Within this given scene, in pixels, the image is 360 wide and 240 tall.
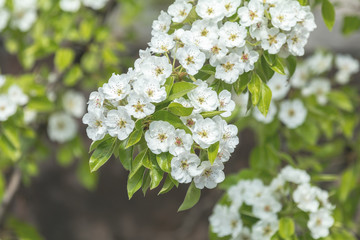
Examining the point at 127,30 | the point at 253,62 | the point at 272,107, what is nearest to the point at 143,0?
the point at 127,30

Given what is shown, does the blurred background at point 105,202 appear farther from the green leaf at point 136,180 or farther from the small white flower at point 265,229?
the green leaf at point 136,180

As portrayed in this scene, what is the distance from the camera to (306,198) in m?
1.75

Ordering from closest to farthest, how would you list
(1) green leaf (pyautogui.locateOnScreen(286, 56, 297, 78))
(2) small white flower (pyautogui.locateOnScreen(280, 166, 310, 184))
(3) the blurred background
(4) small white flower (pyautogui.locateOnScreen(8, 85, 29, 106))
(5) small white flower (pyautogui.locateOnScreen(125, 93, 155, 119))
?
(5) small white flower (pyautogui.locateOnScreen(125, 93, 155, 119)) → (1) green leaf (pyautogui.locateOnScreen(286, 56, 297, 78)) → (2) small white flower (pyautogui.locateOnScreen(280, 166, 310, 184)) → (4) small white flower (pyautogui.locateOnScreen(8, 85, 29, 106)) → (3) the blurred background

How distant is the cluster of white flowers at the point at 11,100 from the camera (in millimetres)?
2164

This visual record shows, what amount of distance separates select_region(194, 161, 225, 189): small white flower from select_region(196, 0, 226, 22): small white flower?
1.22 ft

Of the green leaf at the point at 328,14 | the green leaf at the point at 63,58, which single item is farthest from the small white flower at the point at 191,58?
the green leaf at the point at 63,58

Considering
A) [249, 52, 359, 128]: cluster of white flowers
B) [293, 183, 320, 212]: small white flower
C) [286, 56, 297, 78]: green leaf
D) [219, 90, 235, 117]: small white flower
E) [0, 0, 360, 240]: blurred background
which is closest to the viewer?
[219, 90, 235, 117]: small white flower

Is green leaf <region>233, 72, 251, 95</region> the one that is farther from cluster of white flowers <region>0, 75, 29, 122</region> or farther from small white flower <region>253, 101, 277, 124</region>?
cluster of white flowers <region>0, 75, 29, 122</region>

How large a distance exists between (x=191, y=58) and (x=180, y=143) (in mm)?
212

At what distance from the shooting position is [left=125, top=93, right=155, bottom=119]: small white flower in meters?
1.18

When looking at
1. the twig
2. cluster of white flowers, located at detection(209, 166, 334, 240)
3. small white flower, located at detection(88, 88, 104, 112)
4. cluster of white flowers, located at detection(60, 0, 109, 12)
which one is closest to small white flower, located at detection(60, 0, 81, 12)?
cluster of white flowers, located at detection(60, 0, 109, 12)

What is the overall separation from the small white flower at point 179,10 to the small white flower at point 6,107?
3.39 ft

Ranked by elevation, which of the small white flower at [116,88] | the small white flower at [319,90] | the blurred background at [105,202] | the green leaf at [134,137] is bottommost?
the blurred background at [105,202]

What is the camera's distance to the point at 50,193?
12.3 ft
